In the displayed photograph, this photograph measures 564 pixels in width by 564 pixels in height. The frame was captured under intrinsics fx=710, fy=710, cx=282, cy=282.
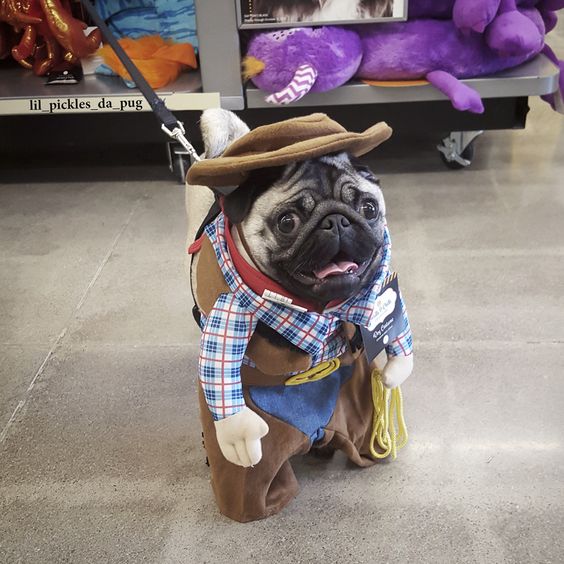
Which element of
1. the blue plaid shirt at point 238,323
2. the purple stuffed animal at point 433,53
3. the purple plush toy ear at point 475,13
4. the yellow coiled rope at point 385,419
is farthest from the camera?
the purple stuffed animal at point 433,53

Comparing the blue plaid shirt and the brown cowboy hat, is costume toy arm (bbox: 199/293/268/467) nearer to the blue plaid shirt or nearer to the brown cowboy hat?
the blue plaid shirt

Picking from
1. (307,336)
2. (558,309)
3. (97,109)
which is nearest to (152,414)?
(307,336)

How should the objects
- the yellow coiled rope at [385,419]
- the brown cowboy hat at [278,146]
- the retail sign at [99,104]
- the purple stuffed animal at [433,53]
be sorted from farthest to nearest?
the retail sign at [99,104], the purple stuffed animal at [433,53], the yellow coiled rope at [385,419], the brown cowboy hat at [278,146]

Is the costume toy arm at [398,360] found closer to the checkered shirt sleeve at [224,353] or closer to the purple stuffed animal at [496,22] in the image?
the checkered shirt sleeve at [224,353]

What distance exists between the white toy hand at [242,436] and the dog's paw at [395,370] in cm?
23

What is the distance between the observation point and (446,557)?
109cm

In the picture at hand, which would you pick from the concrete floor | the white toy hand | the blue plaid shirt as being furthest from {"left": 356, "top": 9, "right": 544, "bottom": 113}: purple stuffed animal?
the white toy hand

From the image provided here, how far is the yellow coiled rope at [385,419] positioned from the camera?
1212 millimetres

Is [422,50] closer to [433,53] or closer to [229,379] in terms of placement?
[433,53]

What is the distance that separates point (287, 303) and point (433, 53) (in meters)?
1.39

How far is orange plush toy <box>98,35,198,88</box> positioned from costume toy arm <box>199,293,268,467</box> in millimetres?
1432

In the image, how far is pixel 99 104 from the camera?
7.25 ft

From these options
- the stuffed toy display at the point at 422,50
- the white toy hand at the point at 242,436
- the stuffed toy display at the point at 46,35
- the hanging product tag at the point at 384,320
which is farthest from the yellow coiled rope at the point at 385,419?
the stuffed toy display at the point at 46,35

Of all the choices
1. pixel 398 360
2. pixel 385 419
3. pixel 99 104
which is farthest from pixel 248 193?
pixel 99 104
